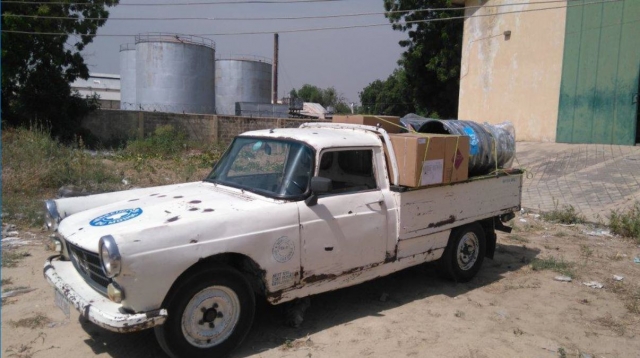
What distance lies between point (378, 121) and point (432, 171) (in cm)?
90

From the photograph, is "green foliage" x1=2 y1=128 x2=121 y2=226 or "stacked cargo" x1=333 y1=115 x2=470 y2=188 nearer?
"stacked cargo" x1=333 y1=115 x2=470 y2=188

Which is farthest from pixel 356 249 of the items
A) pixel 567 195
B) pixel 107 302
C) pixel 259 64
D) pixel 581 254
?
pixel 259 64

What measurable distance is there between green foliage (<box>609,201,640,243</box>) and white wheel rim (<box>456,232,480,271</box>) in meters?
3.66

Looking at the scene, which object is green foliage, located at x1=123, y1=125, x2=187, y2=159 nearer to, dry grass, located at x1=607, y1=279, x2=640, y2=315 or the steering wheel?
the steering wheel

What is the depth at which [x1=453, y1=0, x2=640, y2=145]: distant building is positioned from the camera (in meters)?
13.7

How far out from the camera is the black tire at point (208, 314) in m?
3.65

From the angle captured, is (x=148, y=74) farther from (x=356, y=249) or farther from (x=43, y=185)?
(x=356, y=249)

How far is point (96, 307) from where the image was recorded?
3523mm

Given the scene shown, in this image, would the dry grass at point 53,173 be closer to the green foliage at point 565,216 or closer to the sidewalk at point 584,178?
the green foliage at point 565,216

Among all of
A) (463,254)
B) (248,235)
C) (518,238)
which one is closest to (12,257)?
(248,235)

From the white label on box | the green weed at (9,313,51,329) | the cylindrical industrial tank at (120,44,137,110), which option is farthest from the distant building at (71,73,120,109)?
the white label on box

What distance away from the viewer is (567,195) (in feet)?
34.7

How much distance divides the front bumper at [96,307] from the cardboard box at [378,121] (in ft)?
10.1

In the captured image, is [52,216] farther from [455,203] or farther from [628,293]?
[628,293]
